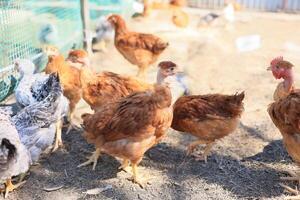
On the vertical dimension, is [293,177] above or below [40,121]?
below

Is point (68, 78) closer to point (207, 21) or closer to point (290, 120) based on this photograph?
point (290, 120)

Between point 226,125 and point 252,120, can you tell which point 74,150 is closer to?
point 226,125

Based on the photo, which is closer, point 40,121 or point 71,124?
point 40,121

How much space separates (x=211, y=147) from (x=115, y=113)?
1274 millimetres

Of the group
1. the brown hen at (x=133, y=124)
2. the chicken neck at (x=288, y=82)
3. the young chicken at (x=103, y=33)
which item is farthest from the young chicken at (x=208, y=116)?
the young chicken at (x=103, y=33)

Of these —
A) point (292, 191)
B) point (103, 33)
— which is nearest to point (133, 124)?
point (292, 191)

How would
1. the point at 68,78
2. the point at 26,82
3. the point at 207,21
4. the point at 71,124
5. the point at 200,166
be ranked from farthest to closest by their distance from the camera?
the point at 207,21 < the point at 71,124 < the point at 68,78 < the point at 26,82 < the point at 200,166

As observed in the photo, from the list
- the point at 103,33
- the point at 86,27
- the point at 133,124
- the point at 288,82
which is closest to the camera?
the point at 133,124

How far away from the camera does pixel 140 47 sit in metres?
6.54

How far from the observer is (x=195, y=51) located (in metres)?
8.23

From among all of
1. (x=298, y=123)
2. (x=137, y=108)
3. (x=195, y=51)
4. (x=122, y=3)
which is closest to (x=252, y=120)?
(x=298, y=123)

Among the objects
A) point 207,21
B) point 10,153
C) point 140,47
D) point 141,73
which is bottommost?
point 141,73

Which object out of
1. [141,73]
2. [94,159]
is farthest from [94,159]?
[141,73]

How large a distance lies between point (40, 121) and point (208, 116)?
1779mm
